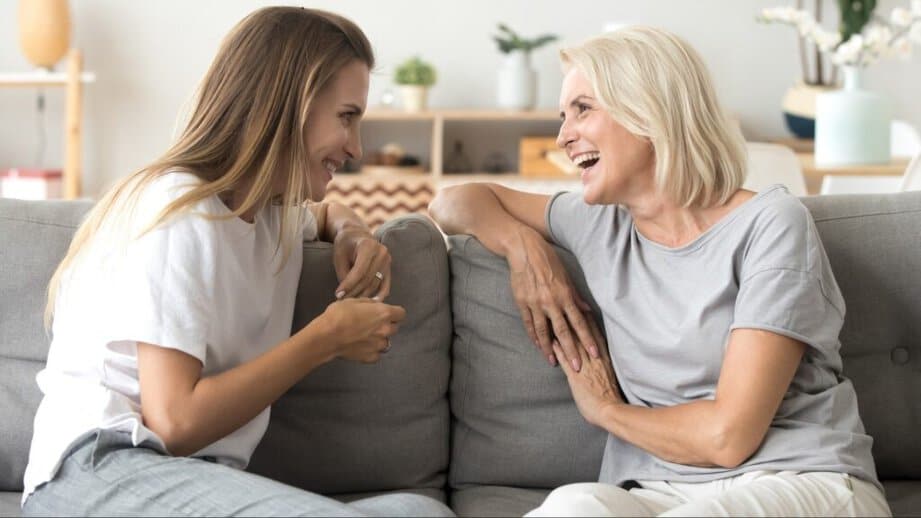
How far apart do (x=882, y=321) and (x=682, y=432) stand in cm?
49

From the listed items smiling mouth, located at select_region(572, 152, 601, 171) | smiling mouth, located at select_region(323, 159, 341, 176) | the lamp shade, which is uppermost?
the lamp shade

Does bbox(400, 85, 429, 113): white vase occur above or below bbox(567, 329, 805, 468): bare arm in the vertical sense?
above

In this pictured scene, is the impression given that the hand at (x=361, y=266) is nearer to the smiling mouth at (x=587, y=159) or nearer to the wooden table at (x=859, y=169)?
the smiling mouth at (x=587, y=159)

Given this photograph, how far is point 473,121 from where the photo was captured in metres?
5.61

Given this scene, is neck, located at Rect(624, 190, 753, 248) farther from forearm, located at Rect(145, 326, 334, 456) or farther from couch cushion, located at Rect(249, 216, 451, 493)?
forearm, located at Rect(145, 326, 334, 456)

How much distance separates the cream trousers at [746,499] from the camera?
147cm

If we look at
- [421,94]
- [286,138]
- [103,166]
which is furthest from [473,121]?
[286,138]

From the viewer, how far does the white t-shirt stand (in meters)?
1.54

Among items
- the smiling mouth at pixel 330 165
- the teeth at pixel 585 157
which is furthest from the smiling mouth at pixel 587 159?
the smiling mouth at pixel 330 165

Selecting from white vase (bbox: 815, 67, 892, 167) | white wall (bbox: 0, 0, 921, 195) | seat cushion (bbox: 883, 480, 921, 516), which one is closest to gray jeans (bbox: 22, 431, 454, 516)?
seat cushion (bbox: 883, 480, 921, 516)

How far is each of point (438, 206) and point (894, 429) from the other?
2.78ft

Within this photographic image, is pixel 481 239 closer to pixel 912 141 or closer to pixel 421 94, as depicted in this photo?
pixel 912 141

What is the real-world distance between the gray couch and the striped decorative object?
3.24 meters

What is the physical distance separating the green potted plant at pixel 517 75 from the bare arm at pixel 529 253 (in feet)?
10.8
